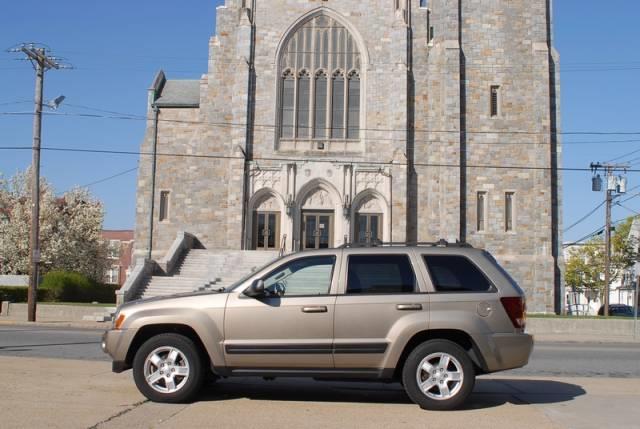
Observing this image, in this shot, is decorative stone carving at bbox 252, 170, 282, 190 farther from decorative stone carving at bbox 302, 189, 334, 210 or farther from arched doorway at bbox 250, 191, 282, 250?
decorative stone carving at bbox 302, 189, 334, 210

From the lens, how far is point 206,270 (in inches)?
1211

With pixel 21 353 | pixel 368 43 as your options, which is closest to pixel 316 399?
pixel 21 353

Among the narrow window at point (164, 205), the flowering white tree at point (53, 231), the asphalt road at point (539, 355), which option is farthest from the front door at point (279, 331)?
the flowering white tree at point (53, 231)

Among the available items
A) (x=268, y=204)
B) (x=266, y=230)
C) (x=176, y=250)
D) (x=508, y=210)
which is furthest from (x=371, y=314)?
(x=508, y=210)

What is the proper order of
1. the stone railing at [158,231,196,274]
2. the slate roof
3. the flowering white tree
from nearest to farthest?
the stone railing at [158,231,196,274] < the slate roof < the flowering white tree

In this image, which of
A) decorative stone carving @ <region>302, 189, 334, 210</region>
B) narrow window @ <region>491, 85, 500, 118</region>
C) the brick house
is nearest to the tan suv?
decorative stone carving @ <region>302, 189, 334, 210</region>

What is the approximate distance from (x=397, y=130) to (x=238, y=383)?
24.5 m

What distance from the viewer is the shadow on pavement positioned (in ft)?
28.3

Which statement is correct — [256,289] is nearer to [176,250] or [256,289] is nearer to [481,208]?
[176,250]

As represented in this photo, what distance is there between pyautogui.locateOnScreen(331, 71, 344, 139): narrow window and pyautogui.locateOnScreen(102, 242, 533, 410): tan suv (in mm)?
25845

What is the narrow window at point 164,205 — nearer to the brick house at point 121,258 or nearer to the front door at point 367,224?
the front door at point 367,224

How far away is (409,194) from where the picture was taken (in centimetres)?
3319

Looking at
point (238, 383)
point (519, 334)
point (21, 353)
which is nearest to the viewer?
point (519, 334)

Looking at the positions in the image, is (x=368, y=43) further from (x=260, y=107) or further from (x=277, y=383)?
(x=277, y=383)
